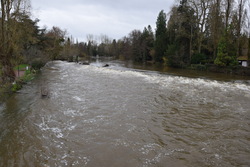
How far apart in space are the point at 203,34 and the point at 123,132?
30043mm

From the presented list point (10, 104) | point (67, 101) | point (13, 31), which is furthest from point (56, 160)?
point (13, 31)

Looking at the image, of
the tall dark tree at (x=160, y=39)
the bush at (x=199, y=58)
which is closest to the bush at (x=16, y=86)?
the bush at (x=199, y=58)

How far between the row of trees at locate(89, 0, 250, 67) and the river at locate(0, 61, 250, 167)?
16.5 meters

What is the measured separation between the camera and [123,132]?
654 centimetres

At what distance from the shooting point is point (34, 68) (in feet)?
69.7

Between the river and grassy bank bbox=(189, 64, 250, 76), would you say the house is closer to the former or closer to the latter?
grassy bank bbox=(189, 64, 250, 76)

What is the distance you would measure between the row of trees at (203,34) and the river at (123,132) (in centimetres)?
1647

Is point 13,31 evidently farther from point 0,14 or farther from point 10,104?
point 10,104

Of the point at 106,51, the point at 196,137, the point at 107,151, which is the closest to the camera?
the point at 107,151

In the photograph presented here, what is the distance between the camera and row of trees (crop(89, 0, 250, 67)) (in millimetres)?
24562

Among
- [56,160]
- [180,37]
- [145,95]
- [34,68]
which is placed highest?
[180,37]

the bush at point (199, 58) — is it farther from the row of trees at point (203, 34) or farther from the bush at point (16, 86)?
the bush at point (16, 86)

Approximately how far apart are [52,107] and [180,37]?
104 ft

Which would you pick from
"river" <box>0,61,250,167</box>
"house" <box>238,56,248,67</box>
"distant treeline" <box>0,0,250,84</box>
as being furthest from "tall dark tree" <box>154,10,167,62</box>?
"river" <box>0,61,250,167</box>
